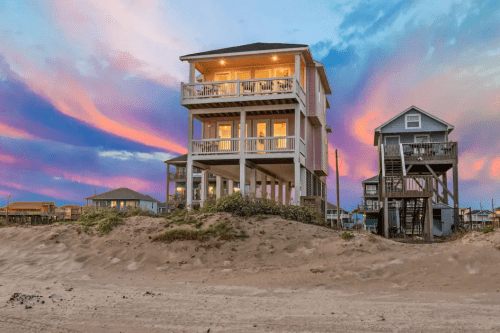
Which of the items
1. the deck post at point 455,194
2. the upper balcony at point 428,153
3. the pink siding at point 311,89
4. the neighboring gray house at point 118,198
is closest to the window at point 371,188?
the neighboring gray house at point 118,198

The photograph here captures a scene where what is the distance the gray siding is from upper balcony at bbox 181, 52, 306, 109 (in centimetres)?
1266

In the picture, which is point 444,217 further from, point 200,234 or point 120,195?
point 120,195

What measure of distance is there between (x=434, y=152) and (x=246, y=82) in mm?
13998

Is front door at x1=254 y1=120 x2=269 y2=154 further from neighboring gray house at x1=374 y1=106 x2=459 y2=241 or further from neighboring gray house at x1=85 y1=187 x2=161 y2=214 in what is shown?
neighboring gray house at x1=85 y1=187 x2=161 y2=214

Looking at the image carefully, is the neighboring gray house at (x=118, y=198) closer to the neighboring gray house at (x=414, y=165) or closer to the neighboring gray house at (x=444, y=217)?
the neighboring gray house at (x=414, y=165)

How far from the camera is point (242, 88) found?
23.6 m

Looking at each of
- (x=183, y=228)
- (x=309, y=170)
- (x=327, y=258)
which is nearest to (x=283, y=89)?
(x=309, y=170)

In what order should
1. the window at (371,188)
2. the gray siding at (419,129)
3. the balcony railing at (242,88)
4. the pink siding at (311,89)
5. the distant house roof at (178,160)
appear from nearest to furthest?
the balcony railing at (242,88)
the pink siding at (311,89)
the gray siding at (419,129)
the distant house roof at (178,160)
the window at (371,188)

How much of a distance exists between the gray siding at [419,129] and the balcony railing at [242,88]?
13770 mm

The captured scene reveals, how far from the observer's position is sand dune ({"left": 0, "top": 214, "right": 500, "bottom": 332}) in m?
7.02

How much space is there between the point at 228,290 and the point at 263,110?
48.4 ft

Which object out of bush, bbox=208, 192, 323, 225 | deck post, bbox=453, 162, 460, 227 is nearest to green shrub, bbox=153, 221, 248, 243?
bush, bbox=208, 192, 323, 225

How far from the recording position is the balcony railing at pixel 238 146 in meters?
23.0

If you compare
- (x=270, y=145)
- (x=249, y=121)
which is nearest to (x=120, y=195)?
(x=249, y=121)
